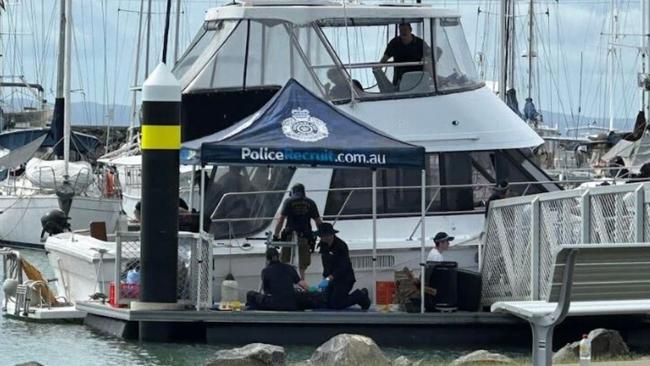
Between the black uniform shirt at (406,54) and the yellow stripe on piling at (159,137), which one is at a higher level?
the black uniform shirt at (406,54)

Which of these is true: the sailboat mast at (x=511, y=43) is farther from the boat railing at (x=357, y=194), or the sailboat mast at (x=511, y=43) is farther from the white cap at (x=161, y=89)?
the white cap at (x=161, y=89)

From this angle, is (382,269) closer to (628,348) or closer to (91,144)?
(628,348)

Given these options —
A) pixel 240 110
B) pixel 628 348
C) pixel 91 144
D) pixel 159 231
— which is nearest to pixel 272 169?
pixel 240 110

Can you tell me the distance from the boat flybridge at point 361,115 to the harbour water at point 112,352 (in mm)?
1326

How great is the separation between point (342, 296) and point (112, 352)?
9.15 ft

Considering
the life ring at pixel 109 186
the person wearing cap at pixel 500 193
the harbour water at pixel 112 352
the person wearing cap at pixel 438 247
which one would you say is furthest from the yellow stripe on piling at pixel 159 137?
the life ring at pixel 109 186

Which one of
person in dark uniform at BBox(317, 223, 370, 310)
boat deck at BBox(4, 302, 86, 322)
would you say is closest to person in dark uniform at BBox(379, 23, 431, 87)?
person in dark uniform at BBox(317, 223, 370, 310)

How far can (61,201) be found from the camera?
40.3 metres

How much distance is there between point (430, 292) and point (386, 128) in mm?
2911

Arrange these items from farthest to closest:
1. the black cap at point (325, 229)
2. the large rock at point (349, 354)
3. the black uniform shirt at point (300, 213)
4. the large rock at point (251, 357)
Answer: the black uniform shirt at point (300, 213) → the black cap at point (325, 229) → the large rock at point (349, 354) → the large rock at point (251, 357)

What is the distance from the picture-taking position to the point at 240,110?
21828 mm

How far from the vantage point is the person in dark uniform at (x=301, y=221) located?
20.3 meters

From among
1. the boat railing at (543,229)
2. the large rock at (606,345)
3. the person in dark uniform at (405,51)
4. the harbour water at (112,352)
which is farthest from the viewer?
the person in dark uniform at (405,51)

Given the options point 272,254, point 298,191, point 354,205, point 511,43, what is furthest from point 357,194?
point 511,43
